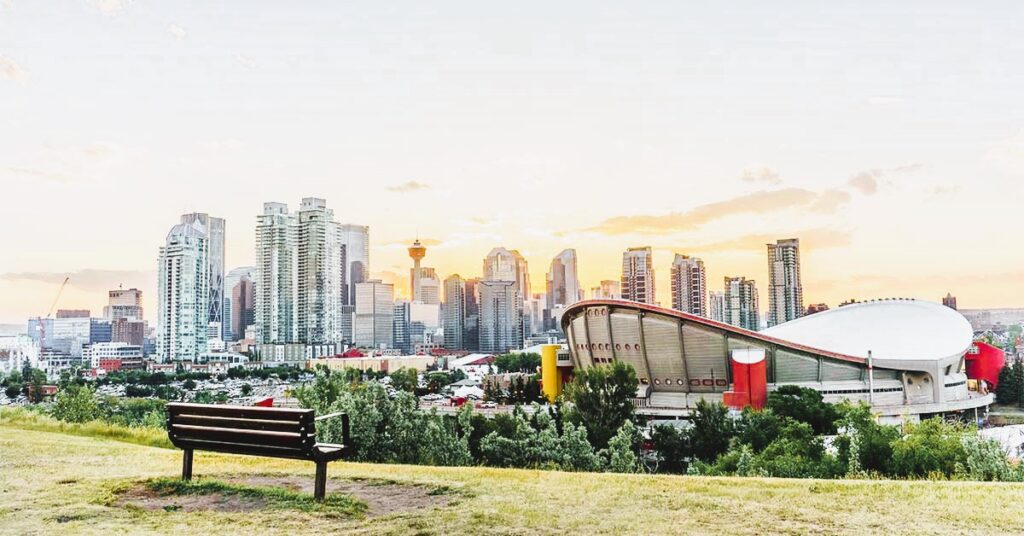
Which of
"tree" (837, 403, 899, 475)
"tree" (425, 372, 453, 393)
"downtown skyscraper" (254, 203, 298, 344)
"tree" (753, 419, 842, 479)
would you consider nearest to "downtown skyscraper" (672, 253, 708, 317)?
"tree" (425, 372, 453, 393)

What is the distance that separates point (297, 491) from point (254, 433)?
2.39 ft

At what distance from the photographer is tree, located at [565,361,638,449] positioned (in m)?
34.5

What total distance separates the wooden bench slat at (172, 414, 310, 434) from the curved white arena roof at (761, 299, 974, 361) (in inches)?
1875

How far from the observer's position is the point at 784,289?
304ft

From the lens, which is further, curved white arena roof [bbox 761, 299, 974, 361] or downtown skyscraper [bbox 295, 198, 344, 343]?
downtown skyscraper [bbox 295, 198, 344, 343]

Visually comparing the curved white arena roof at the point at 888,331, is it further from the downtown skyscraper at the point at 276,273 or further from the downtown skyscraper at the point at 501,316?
the downtown skyscraper at the point at 501,316

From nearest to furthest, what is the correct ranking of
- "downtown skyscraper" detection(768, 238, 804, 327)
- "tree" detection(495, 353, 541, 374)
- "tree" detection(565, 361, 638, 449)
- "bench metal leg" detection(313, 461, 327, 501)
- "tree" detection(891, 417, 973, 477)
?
"bench metal leg" detection(313, 461, 327, 501) < "tree" detection(891, 417, 973, 477) < "tree" detection(565, 361, 638, 449) < "downtown skyscraper" detection(768, 238, 804, 327) < "tree" detection(495, 353, 541, 374)

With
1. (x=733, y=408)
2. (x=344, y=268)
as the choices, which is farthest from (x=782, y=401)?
(x=344, y=268)

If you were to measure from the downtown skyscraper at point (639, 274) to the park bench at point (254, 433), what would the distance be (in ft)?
316

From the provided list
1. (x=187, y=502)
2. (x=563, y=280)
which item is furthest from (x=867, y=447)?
(x=563, y=280)

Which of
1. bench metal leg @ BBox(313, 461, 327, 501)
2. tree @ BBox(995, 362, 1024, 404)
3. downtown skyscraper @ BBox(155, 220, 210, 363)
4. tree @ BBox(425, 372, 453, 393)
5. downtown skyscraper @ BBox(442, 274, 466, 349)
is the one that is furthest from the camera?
downtown skyscraper @ BBox(442, 274, 466, 349)

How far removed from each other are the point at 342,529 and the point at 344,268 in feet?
630

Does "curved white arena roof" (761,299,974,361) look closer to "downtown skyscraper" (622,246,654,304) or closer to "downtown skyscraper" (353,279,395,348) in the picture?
"downtown skyscraper" (622,246,654,304)

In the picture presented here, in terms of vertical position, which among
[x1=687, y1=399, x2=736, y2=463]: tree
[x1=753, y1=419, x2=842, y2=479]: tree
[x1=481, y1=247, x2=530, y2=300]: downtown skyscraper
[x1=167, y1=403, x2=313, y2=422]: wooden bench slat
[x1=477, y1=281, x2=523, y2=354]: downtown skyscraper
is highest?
[x1=481, y1=247, x2=530, y2=300]: downtown skyscraper
